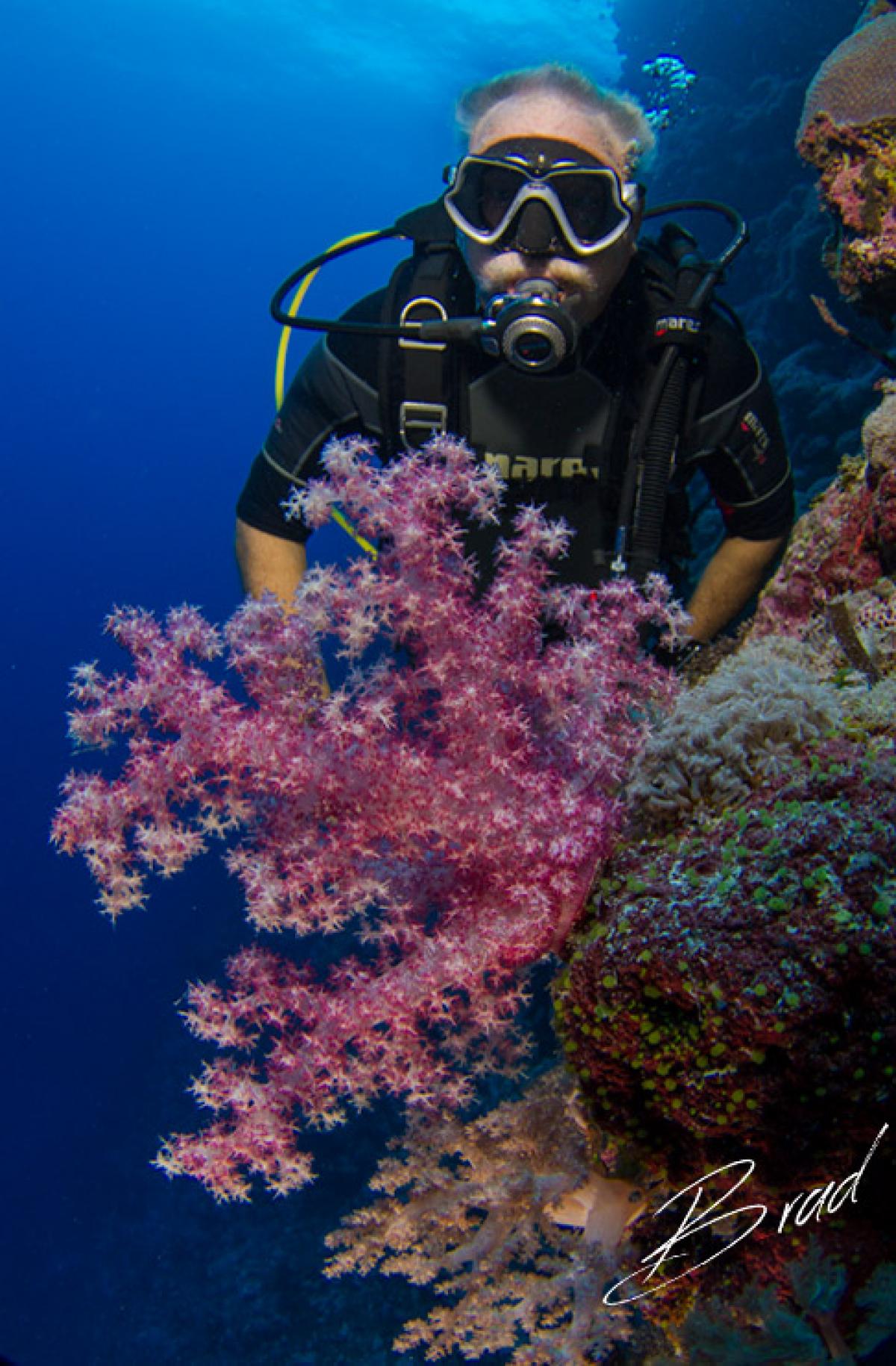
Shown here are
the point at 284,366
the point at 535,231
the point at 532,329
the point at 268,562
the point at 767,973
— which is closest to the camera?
the point at 767,973

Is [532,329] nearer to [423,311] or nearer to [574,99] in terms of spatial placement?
[423,311]

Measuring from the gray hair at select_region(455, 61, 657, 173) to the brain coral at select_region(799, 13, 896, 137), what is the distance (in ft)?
4.89

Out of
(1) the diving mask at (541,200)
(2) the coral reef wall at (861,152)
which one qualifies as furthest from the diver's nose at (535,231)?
(2) the coral reef wall at (861,152)

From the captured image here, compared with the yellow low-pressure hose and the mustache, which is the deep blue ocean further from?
the mustache

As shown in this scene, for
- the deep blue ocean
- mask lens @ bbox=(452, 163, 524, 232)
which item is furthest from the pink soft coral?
the deep blue ocean

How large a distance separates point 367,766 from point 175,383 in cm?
7236

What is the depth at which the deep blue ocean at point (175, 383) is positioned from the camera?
10.0 meters

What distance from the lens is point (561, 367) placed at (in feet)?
10.4

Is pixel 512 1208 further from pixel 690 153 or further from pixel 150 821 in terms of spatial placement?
pixel 690 153

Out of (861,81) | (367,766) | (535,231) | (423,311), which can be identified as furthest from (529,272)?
(861,81)

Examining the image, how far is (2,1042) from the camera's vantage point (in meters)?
18.5

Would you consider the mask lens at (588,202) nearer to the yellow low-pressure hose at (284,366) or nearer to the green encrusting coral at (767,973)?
the yellow low-pressure hose at (284,366)

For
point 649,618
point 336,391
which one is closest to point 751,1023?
point 649,618

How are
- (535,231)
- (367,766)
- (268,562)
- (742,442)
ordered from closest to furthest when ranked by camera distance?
(367,766), (535,231), (742,442), (268,562)
